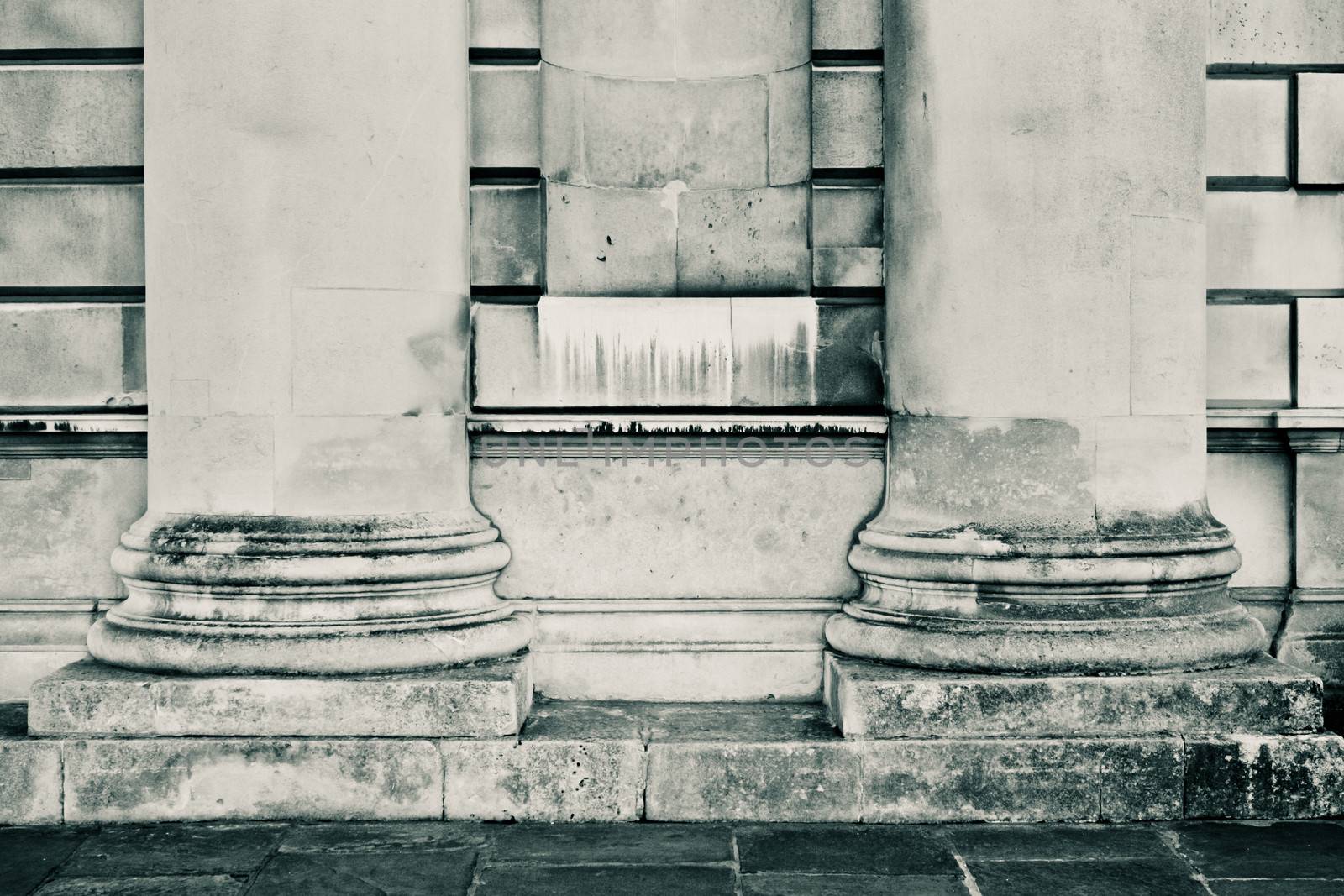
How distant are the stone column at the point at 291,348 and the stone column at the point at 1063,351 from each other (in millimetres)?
2135

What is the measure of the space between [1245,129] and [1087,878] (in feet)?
12.8

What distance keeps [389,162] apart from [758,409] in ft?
6.53

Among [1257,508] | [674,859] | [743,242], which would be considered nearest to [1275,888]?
[674,859]

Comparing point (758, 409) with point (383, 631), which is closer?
point (383, 631)

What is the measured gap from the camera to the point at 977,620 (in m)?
4.94

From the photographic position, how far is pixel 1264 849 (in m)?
4.28

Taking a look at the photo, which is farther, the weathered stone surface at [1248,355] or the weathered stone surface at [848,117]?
the weathered stone surface at [1248,355]

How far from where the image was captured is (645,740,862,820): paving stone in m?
4.64

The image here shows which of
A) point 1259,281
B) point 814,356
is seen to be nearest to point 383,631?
point 814,356

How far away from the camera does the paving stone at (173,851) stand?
4.10 meters

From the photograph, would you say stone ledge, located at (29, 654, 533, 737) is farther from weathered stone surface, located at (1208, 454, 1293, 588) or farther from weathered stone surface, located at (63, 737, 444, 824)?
weathered stone surface, located at (1208, 454, 1293, 588)

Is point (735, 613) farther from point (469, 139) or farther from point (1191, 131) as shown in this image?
point (1191, 131)

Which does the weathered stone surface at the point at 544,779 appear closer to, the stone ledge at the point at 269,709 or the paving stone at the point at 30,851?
the stone ledge at the point at 269,709

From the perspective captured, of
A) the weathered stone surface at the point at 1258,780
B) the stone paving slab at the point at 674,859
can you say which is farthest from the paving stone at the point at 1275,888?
the weathered stone surface at the point at 1258,780
